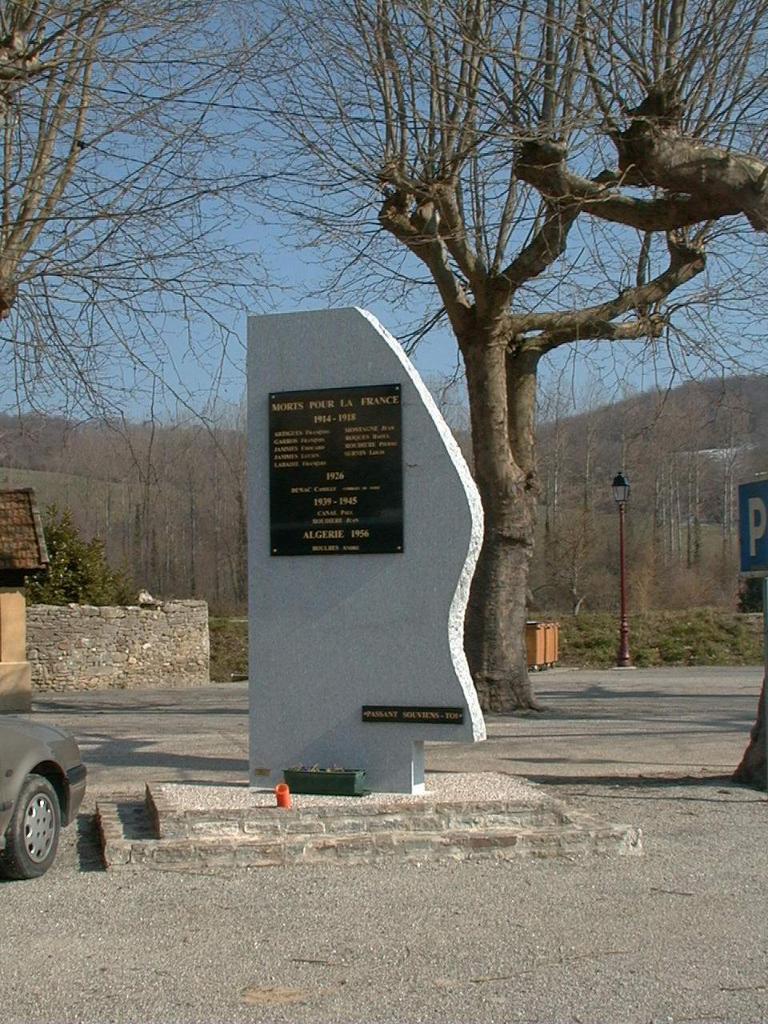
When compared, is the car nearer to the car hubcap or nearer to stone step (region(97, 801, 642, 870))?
the car hubcap

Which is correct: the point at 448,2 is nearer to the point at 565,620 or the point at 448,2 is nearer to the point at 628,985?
the point at 628,985

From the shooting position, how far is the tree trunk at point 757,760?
10930 millimetres

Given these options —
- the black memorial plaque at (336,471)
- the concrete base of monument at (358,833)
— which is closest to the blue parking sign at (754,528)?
the concrete base of monument at (358,833)

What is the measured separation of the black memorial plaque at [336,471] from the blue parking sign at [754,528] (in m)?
3.02

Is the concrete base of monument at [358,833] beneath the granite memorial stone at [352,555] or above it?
beneath

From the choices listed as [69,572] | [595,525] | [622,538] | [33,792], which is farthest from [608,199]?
[595,525]

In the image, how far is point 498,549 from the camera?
58.4 ft

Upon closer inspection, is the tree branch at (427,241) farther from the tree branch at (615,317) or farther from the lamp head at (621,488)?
the lamp head at (621,488)

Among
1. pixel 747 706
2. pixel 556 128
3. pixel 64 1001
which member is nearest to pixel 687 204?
pixel 556 128

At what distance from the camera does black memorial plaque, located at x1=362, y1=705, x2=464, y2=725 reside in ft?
29.9

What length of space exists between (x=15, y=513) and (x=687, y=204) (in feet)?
56.6

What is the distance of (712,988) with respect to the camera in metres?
5.69

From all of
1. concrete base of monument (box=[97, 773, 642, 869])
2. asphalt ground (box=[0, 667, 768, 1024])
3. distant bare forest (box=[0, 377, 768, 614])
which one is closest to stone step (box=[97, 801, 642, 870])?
concrete base of monument (box=[97, 773, 642, 869])

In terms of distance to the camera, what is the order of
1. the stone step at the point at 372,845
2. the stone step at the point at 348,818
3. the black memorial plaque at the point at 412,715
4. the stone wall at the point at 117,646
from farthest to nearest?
the stone wall at the point at 117,646 → the black memorial plaque at the point at 412,715 → the stone step at the point at 348,818 → the stone step at the point at 372,845
